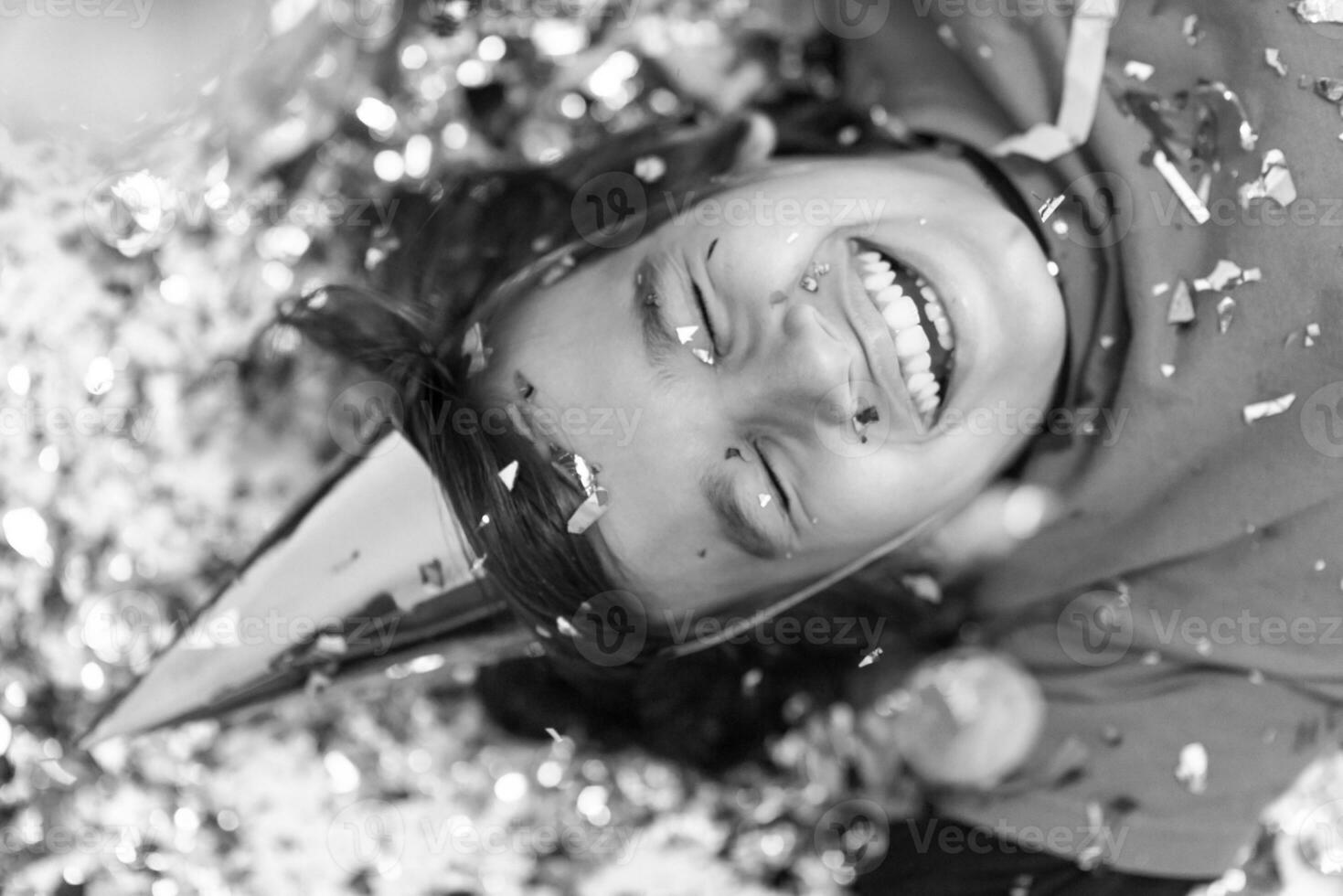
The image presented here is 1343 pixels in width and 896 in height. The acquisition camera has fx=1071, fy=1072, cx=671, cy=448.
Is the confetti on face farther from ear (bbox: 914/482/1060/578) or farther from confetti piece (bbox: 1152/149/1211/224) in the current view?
ear (bbox: 914/482/1060/578)

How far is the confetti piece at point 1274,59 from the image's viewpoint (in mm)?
771

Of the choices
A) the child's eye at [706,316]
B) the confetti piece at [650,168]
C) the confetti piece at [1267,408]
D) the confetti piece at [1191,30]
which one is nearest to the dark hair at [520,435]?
the confetti piece at [650,168]

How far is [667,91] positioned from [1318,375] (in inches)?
24.0

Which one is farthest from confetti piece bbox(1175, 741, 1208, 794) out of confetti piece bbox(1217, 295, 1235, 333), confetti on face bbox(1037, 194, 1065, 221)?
confetti on face bbox(1037, 194, 1065, 221)

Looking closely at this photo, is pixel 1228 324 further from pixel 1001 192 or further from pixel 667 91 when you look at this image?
pixel 667 91

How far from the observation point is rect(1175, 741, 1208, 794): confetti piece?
3.02 ft

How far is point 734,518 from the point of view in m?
0.74

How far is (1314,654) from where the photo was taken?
88 centimetres

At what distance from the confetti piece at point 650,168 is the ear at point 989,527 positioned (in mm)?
393

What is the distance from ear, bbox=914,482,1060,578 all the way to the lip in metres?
0.26

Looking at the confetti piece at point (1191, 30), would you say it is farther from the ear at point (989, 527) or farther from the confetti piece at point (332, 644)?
the confetti piece at point (332, 644)

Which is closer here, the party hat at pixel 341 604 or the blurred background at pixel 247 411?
A: the party hat at pixel 341 604

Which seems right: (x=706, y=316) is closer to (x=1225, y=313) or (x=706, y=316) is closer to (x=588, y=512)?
(x=588, y=512)

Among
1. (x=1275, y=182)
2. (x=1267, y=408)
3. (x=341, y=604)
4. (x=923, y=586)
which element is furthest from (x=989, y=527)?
(x=341, y=604)
